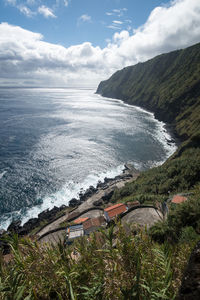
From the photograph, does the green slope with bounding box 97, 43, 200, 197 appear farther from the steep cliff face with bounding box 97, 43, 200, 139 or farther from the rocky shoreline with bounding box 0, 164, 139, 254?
the rocky shoreline with bounding box 0, 164, 139, 254

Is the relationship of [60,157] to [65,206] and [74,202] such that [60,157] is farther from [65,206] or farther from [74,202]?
[65,206]

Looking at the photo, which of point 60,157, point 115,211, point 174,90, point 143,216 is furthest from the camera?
point 174,90

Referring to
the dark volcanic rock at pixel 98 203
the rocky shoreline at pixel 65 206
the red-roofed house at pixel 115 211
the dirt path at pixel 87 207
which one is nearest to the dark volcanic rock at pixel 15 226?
the rocky shoreline at pixel 65 206

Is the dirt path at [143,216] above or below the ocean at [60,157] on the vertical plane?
above

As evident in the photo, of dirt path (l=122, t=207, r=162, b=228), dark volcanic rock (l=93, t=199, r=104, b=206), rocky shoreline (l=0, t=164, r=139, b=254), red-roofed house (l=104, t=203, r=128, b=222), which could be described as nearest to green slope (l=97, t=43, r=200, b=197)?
dark volcanic rock (l=93, t=199, r=104, b=206)

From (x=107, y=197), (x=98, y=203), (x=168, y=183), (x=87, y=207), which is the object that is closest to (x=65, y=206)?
(x=87, y=207)

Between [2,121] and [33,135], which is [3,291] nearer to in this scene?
[33,135]

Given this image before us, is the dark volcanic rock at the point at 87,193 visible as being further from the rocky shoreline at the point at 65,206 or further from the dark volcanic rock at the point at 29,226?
the dark volcanic rock at the point at 29,226
